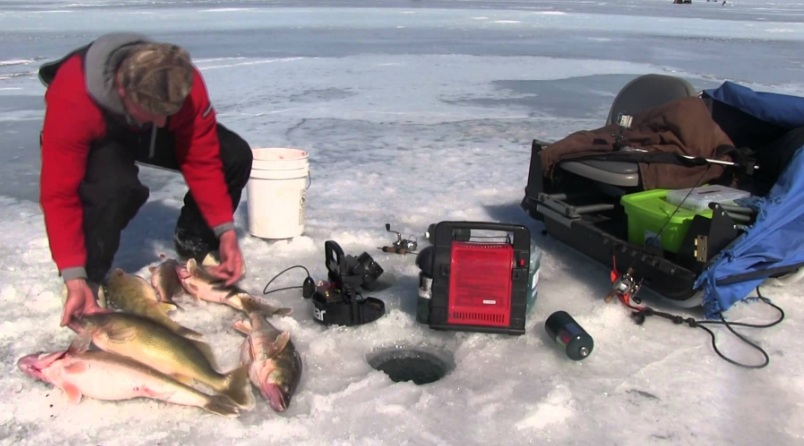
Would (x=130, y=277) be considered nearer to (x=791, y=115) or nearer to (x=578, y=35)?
(x=791, y=115)

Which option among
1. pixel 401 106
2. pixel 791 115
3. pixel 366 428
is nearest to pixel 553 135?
pixel 401 106

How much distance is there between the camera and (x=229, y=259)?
2996mm

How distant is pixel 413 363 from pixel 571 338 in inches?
26.0

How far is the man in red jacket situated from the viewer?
2.37m

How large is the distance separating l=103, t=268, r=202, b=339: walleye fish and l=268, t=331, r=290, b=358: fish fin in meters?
0.49

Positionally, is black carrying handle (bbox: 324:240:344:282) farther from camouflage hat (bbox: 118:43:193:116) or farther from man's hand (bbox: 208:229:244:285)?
camouflage hat (bbox: 118:43:193:116)

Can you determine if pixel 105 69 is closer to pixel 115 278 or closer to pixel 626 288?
pixel 115 278

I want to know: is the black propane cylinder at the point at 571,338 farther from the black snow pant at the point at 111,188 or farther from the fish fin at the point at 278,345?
the black snow pant at the point at 111,188

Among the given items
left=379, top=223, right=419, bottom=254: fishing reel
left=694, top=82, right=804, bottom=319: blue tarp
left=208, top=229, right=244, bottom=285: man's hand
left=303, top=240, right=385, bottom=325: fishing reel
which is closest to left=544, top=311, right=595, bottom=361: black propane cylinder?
left=694, top=82, right=804, bottom=319: blue tarp

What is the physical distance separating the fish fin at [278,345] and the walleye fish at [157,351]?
0.13m

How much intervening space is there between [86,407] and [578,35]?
19.1 meters

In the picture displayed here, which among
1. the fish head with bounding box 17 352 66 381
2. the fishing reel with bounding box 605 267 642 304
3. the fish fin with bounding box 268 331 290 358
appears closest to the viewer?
the fish head with bounding box 17 352 66 381

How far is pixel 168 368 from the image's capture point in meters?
2.37

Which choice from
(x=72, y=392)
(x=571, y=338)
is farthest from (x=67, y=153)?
(x=571, y=338)
